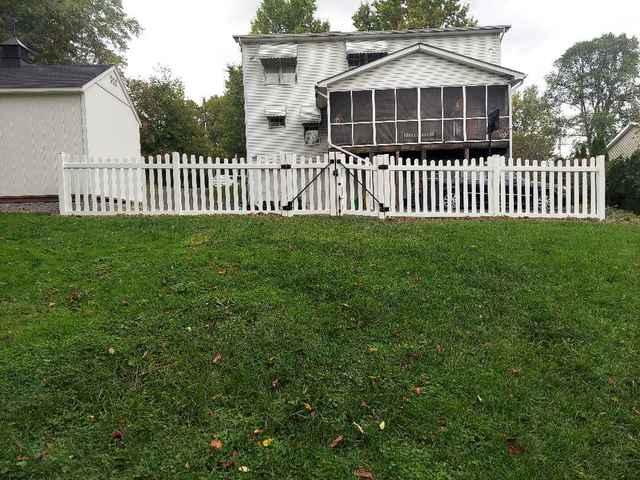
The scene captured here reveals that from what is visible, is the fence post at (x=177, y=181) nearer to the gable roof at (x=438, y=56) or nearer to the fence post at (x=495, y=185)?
the fence post at (x=495, y=185)

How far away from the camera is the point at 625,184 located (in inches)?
→ 736

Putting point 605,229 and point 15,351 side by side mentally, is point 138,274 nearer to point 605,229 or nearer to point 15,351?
point 15,351

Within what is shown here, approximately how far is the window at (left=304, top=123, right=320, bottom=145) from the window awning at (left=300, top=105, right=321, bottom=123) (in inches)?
11.1

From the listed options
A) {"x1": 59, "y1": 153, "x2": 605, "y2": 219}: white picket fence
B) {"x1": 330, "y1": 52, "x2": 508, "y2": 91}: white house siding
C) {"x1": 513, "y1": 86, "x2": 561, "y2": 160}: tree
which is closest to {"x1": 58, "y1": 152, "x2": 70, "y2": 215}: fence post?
{"x1": 59, "y1": 153, "x2": 605, "y2": 219}: white picket fence

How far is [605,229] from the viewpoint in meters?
8.32

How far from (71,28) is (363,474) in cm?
3190

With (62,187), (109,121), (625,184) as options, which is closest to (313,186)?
(62,187)

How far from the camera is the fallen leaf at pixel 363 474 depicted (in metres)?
3.02

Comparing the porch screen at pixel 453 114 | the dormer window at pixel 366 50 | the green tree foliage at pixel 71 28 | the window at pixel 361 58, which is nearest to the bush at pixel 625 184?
the porch screen at pixel 453 114

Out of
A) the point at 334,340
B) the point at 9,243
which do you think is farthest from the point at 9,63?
the point at 334,340

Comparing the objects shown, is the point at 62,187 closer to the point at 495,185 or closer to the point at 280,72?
the point at 495,185

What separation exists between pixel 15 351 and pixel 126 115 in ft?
51.3

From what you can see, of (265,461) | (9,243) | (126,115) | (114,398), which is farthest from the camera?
(126,115)

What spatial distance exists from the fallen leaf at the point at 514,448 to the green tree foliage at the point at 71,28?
30.5 m
